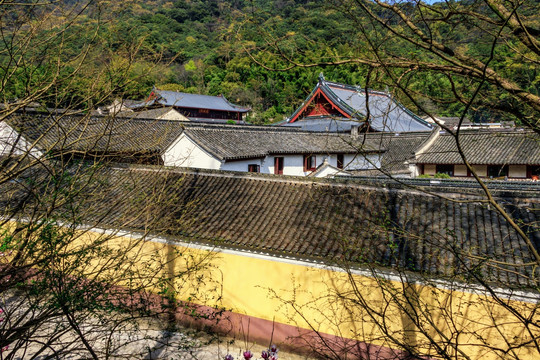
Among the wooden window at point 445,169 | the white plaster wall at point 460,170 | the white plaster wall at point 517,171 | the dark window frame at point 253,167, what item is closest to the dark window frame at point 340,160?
the wooden window at point 445,169

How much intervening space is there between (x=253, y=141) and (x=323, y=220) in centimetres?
1014

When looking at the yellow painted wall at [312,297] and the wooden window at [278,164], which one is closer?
the yellow painted wall at [312,297]

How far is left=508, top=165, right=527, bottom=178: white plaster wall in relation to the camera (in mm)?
16984

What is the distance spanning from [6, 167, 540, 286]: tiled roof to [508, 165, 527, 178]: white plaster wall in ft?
39.5

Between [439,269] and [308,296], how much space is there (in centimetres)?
223

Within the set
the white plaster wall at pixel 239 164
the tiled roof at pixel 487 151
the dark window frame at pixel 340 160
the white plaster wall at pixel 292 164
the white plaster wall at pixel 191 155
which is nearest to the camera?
the white plaster wall at pixel 191 155

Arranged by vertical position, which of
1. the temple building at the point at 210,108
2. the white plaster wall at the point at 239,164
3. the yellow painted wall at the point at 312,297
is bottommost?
the yellow painted wall at the point at 312,297

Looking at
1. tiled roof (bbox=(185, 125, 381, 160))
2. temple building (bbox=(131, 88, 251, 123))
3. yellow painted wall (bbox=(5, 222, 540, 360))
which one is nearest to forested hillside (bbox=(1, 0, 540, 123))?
yellow painted wall (bbox=(5, 222, 540, 360))

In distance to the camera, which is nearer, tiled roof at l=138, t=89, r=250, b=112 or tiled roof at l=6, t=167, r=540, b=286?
tiled roof at l=6, t=167, r=540, b=286

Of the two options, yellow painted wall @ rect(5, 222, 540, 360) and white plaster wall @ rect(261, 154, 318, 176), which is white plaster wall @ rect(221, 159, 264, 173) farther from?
yellow painted wall @ rect(5, 222, 540, 360)

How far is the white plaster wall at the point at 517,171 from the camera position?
17.0 m

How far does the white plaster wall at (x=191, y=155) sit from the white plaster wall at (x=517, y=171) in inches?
514

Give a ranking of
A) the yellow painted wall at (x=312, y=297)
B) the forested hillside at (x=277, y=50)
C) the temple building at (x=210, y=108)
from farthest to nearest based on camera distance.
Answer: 1. the temple building at (x=210, y=108)
2. the yellow painted wall at (x=312, y=297)
3. the forested hillside at (x=277, y=50)

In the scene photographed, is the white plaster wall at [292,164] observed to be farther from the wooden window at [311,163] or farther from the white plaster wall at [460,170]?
the white plaster wall at [460,170]
